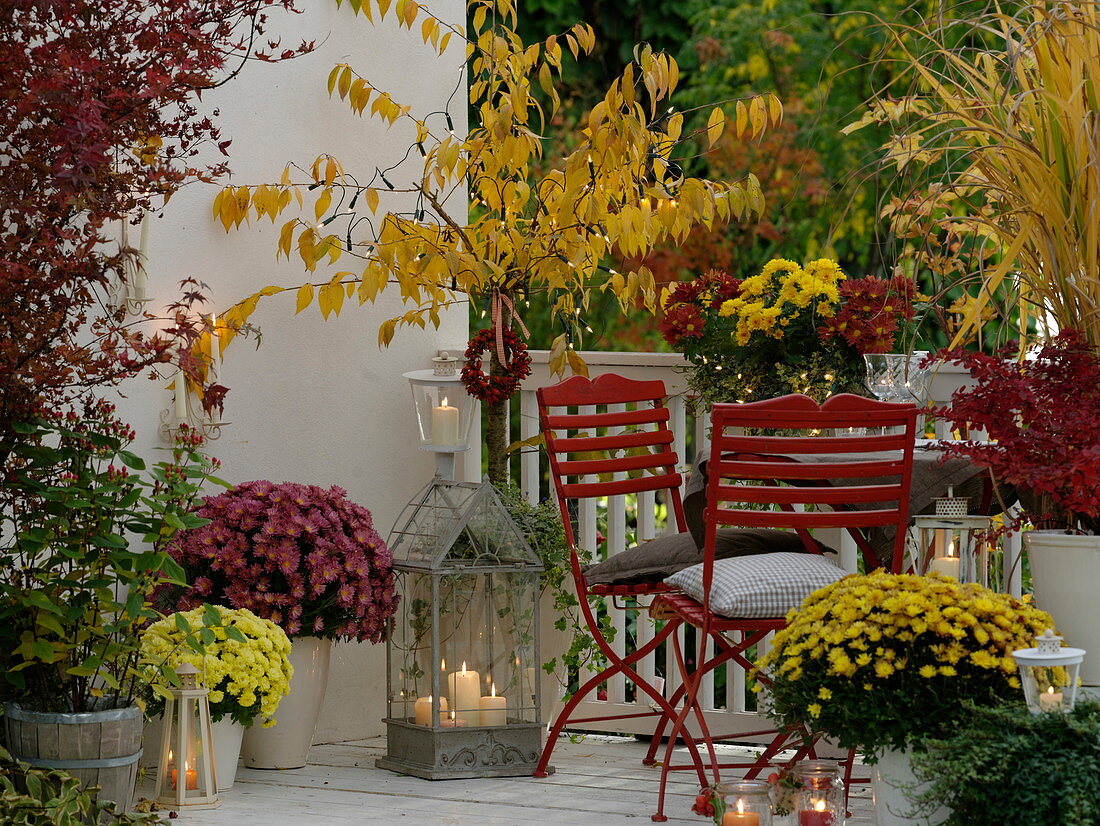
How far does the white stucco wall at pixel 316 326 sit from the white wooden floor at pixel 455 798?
605 mm

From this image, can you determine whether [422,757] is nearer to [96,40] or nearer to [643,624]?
[643,624]

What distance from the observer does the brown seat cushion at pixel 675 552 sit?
3715 mm

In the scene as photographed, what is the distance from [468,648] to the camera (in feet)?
13.3

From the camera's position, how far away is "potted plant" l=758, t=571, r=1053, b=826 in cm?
283

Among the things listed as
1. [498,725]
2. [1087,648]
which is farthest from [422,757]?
[1087,648]

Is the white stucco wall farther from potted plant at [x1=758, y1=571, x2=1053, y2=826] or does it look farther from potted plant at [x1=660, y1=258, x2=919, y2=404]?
potted plant at [x1=758, y1=571, x2=1053, y2=826]

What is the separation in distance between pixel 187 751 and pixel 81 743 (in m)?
0.39

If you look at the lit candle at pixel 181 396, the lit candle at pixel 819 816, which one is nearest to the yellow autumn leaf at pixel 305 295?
the lit candle at pixel 181 396

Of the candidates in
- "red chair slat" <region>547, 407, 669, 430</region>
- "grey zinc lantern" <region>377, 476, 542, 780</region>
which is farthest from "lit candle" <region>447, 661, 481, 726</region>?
"red chair slat" <region>547, 407, 669, 430</region>

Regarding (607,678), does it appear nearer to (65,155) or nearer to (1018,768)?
(1018,768)

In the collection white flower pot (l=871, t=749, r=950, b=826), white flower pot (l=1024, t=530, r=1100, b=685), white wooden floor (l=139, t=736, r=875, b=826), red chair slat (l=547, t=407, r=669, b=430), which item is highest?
red chair slat (l=547, t=407, r=669, b=430)

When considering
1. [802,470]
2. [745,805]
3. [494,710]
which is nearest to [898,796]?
[745,805]

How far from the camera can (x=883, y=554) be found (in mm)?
3697

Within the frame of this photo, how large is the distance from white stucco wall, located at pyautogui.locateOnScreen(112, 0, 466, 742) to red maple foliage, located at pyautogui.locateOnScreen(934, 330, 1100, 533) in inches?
84.1
